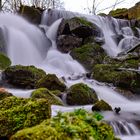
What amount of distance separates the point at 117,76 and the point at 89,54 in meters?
4.59

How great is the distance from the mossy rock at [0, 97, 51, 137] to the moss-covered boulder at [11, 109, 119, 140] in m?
0.46

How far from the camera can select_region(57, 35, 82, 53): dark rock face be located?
1755cm

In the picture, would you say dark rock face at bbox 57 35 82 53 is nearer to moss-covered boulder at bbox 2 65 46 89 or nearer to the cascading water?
the cascading water

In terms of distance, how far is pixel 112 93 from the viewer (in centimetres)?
1081

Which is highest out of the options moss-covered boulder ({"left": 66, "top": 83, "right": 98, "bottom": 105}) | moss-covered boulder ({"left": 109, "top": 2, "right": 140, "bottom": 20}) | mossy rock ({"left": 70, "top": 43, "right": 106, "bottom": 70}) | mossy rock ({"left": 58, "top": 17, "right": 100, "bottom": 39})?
moss-covered boulder ({"left": 109, "top": 2, "right": 140, "bottom": 20})

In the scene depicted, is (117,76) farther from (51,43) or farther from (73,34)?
(51,43)

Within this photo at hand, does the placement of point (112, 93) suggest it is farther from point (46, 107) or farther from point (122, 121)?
point (46, 107)

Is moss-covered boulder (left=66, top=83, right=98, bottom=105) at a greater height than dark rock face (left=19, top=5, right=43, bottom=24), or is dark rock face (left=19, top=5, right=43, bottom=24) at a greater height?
dark rock face (left=19, top=5, right=43, bottom=24)

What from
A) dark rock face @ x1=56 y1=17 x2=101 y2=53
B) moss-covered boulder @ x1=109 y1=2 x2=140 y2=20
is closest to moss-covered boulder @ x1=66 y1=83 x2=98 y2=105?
dark rock face @ x1=56 y1=17 x2=101 y2=53

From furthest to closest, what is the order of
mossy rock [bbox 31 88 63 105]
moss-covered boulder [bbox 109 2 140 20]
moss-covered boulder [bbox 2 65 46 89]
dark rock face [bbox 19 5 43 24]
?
moss-covered boulder [bbox 109 2 140 20]
dark rock face [bbox 19 5 43 24]
moss-covered boulder [bbox 2 65 46 89]
mossy rock [bbox 31 88 63 105]

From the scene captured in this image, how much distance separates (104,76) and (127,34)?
9.07 m

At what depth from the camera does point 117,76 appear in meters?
11.5

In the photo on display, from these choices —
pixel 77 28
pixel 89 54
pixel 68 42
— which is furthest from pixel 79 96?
pixel 77 28


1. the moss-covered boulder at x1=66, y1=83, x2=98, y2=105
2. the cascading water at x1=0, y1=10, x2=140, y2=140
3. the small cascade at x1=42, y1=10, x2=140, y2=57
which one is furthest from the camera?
the small cascade at x1=42, y1=10, x2=140, y2=57
